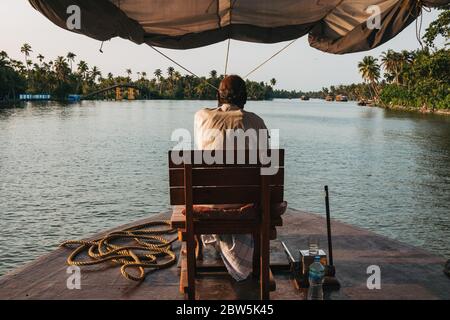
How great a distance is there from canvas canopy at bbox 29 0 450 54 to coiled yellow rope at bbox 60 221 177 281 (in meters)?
2.60

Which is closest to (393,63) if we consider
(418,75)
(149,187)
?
(418,75)

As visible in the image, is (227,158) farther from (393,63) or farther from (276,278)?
(393,63)

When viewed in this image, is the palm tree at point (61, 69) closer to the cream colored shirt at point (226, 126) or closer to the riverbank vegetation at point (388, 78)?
the riverbank vegetation at point (388, 78)

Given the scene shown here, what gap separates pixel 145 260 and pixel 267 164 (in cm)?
244

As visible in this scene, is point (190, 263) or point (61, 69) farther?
point (61, 69)

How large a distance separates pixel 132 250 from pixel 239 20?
134 inches

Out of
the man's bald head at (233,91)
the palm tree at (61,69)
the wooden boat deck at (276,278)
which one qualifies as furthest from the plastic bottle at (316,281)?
the palm tree at (61,69)

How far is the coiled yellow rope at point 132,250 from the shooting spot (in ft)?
17.3

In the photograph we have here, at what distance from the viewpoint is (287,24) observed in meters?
6.23

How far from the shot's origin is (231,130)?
431 cm

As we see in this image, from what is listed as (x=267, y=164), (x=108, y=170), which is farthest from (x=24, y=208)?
(x=267, y=164)

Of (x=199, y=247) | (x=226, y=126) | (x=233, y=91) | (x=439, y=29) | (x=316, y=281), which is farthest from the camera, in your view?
(x=439, y=29)

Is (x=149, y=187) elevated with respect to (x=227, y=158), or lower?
lower
